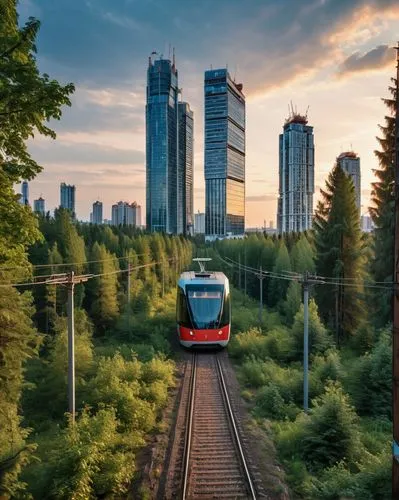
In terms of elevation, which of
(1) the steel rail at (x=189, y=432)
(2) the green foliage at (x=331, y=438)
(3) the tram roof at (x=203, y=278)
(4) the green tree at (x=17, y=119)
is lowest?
(1) the steel rail at (x=189, y=432)

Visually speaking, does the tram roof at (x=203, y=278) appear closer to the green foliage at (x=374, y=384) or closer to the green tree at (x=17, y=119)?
the green foliage at (x=374, y=384)

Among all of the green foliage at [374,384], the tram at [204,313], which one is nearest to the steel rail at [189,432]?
the tram at [204,313]

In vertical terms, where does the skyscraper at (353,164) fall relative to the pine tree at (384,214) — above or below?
above

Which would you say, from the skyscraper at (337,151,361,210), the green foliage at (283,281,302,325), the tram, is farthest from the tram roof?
the skyscraper at (337,151,361,210)

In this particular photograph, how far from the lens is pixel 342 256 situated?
28.2 m

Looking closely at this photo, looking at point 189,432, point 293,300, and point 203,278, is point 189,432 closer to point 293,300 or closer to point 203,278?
point 203,278

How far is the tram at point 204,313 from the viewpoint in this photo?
22.1 metres

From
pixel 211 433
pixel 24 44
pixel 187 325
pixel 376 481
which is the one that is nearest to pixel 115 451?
pixel 211 433

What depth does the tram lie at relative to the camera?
22.1m

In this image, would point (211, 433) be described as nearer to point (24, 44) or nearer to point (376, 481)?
point (376, 481)

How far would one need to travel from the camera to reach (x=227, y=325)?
22.7 meters

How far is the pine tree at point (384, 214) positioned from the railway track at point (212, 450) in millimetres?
10573

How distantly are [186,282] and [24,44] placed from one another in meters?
16.8

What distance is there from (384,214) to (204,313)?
38.1 feet
